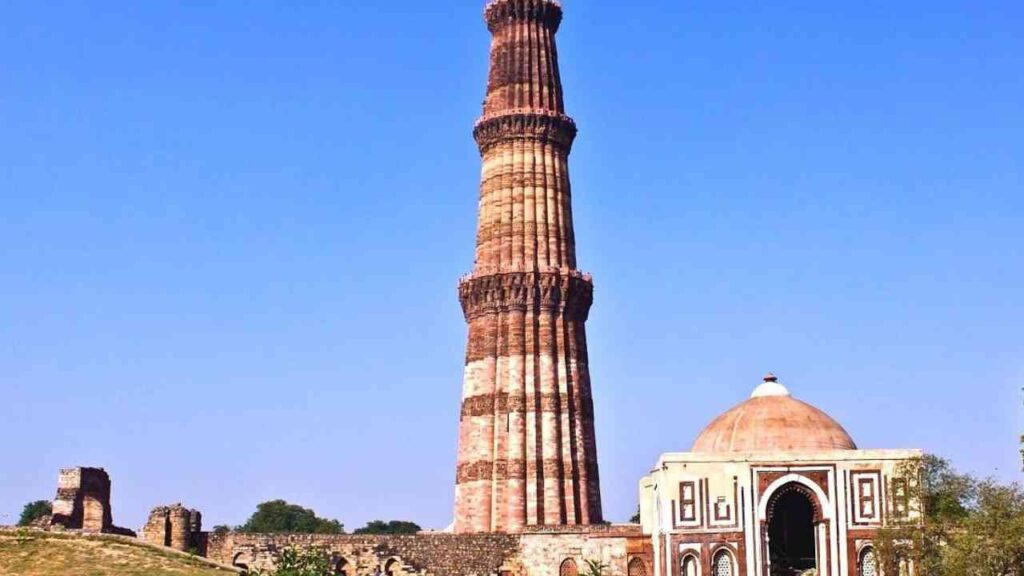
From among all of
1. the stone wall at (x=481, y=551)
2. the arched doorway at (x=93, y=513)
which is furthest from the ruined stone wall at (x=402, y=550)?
the arched doorway at (x=93, y=513)

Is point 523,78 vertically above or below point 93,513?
above

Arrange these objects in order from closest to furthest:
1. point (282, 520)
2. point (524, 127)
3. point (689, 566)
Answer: point (689, 566), point (524, 127), point (282, 520)

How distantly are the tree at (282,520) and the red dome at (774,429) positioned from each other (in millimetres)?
62994

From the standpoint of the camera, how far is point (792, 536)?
46.7 metres

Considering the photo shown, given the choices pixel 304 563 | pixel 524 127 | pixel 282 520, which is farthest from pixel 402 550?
pixel 282 520

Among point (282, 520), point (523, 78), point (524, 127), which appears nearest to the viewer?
point (524, 127)

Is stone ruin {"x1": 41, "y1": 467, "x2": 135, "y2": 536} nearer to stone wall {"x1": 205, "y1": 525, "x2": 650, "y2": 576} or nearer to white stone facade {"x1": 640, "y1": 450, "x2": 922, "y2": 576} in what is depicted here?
stone wall {"x1": 205, "y1": 525, "x2": 650, "y2": 576}

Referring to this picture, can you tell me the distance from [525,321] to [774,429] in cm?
1098

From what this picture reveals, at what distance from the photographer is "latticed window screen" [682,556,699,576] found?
43.2 metres

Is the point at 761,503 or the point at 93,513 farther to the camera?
the point at 761,503

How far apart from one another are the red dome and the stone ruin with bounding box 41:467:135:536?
17382 mm

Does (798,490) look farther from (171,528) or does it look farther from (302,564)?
(171,528)

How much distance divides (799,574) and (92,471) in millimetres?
20560

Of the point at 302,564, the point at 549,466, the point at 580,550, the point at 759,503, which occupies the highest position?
the point at 549,466
